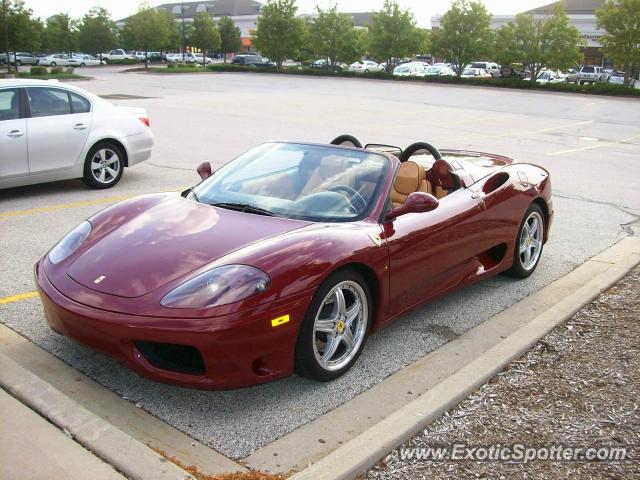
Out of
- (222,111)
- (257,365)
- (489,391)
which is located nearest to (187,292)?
(257,365)

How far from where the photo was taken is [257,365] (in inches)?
138

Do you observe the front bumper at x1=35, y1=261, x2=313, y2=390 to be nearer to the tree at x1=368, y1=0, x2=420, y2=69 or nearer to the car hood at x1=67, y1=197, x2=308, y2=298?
the car hood at x1=67, y1=197, x2=308, y2=298

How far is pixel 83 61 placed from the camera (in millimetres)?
68250

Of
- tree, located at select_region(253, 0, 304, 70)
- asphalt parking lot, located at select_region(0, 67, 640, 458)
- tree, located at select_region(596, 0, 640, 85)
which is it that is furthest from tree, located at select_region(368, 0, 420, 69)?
asphalt parking lot, located at select_region(0, 67, 640, 458)

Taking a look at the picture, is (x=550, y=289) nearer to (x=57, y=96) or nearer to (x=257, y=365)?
(x=257, y=365)

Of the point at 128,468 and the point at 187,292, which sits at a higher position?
the point at 187,292

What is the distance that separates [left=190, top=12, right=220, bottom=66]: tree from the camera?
74.4 metres

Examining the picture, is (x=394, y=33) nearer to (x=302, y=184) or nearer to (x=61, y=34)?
(x=61, y=34)

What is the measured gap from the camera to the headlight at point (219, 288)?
3.42 meters

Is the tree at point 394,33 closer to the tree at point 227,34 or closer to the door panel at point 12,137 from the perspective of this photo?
the tree at point 227,34

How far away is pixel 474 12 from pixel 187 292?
162 ft

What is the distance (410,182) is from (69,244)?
93.0 inches

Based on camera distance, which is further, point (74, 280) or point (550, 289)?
point (550, 289)

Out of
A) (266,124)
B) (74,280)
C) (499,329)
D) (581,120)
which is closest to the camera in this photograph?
(74,280)
